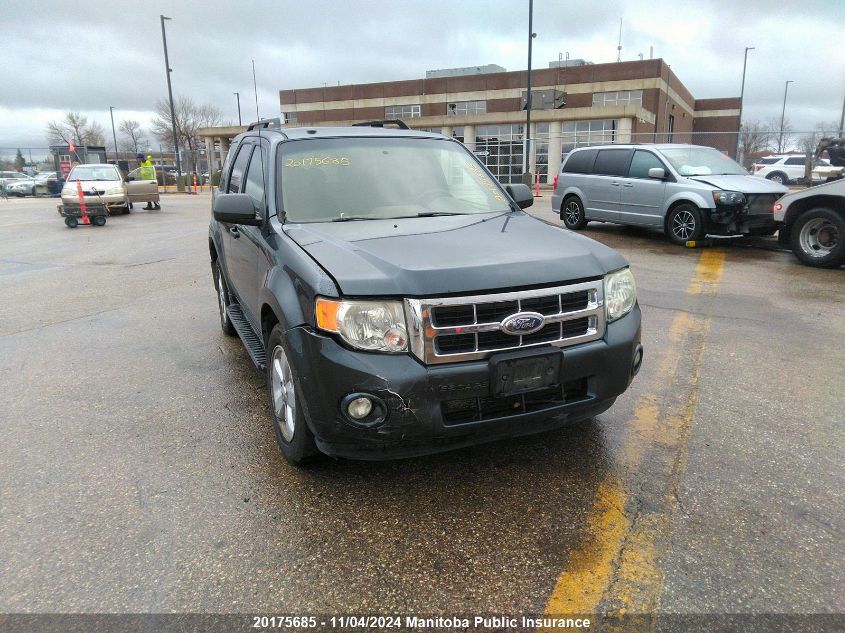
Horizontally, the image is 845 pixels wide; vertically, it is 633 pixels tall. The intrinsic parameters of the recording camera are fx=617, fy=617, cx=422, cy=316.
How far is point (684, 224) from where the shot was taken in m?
11.0

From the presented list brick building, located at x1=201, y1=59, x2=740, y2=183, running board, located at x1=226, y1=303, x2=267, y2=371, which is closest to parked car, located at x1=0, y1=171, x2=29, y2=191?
brick building, located at x1=201, y1=59, x2=740, y2=183

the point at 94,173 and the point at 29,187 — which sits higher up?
the point at 94,173

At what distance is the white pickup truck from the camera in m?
8.87

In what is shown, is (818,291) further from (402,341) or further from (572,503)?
(402,341)

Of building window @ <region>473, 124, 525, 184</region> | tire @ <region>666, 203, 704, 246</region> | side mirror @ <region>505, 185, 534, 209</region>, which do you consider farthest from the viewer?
building window @ <region>473, 124, 525, 184</region>

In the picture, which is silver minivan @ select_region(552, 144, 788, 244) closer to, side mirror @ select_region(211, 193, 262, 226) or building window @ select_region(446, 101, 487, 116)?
side mirror @ select_region(211, 193, 262, 226)

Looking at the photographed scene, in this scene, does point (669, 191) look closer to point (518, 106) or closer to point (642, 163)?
point (642, 163)

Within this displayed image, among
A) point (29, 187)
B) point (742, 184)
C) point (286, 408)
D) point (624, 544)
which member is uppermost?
point (742, 184)

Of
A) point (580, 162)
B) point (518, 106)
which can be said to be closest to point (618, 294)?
point (580, 162)

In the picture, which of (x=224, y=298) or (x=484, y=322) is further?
(x=224, y=298)

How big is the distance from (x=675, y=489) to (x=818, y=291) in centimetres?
595

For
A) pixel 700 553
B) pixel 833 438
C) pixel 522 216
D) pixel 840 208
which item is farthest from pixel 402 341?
pixel 840 208

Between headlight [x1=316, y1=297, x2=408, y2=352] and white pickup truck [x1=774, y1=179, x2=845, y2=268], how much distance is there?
28.5 feet

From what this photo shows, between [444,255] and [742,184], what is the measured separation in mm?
9558
